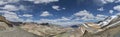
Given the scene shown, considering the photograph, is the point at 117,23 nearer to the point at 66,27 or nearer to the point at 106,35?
the point at 106,35

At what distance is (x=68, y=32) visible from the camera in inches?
723

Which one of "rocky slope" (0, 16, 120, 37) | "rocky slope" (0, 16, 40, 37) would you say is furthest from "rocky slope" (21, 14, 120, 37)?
"rocky slope" (0, 16, 40, 37)

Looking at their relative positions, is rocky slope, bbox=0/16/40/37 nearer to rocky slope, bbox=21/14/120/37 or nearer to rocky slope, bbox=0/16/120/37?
rocky slope, bbox=0/16/120/37

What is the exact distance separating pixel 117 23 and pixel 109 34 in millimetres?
866

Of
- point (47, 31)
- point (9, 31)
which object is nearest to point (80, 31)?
point (47, 31)

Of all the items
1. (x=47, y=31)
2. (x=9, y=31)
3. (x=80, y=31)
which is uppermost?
(x=9, y=31)

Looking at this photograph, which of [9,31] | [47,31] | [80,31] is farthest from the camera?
Answer: [47,31]

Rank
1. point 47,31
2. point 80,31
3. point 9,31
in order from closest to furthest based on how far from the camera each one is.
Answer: point 80,31
point 9,31
point 47,31

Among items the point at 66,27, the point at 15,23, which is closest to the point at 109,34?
the point at 66,27

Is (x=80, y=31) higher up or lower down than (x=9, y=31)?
lower down

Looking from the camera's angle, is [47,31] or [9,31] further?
[47,31]

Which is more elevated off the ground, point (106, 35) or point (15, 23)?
point (15, 23)

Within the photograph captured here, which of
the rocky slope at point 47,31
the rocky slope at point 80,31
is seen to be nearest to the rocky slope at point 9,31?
the rocky slope at point 47,31

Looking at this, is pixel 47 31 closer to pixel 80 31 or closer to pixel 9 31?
pixel 9 31
